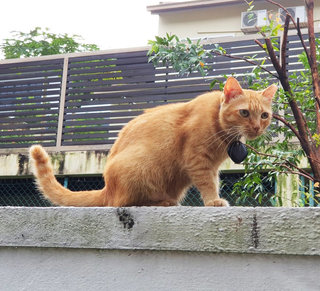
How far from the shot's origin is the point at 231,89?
218cm

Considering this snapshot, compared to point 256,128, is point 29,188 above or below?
above

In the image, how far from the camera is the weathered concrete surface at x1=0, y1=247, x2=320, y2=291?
135 centimetres

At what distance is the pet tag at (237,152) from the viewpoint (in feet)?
6.73

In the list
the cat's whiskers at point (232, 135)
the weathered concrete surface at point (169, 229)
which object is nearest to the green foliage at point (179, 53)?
the cat's whiskers at point (232, 135)

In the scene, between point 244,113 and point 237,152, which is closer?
point 237,152

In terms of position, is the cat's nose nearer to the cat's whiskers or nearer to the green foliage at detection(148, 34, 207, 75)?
the cat's whiskers

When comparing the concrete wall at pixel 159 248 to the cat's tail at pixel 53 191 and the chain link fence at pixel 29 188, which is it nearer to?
the cat's tail at pixel 53 191

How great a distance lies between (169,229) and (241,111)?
0.86m

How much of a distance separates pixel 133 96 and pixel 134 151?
193 inches

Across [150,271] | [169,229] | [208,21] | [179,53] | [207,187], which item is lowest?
[150,271]

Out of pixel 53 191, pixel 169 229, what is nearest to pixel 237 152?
pixel 169 229

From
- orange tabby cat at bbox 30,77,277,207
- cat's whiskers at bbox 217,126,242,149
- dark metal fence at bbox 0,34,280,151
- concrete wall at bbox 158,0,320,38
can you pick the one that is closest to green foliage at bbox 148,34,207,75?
orange tabby cat at bbox 30,77,277,207

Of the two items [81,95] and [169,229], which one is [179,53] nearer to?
[169,229]

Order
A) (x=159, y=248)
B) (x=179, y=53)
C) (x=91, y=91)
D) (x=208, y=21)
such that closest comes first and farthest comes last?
(x=159, y=248) → (x=179, y=53) → (x=91, y=91) → (x=208, y=21)
